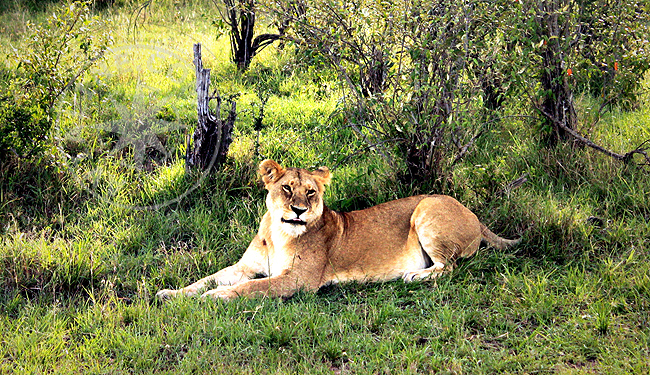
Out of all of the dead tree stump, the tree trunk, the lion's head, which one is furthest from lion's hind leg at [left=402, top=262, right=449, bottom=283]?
the dead tree stump

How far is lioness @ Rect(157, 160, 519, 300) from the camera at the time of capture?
489cm

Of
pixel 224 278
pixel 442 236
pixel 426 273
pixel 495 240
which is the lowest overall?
pixel 224 278

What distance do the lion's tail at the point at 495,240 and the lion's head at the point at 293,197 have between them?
1.34 meters

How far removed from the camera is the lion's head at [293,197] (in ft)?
16.0

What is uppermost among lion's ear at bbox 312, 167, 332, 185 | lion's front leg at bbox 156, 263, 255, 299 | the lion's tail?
lion's ear at bbox 312, 167, 332, 185

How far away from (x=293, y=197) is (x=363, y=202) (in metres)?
1.46

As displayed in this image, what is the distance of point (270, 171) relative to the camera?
5.10 metres

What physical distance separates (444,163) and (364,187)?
2.53ft

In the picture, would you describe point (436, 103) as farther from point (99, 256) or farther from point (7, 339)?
point (7, 339)

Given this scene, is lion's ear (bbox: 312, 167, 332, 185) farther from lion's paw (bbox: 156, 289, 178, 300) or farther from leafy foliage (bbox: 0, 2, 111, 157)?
leafy foliage (bbox: 0, 2, 111, 157)

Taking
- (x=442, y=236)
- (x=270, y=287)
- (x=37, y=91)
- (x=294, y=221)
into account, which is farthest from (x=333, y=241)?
(x=37, y=91)

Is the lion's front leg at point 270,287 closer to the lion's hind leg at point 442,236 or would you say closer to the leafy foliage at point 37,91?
the lion's hind leg at point 442,236

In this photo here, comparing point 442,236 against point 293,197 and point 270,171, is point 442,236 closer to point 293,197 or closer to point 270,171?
point 293,197

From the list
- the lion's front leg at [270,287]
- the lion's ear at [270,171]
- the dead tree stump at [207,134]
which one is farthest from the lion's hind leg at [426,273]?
the dead tree stump at [207,134]
